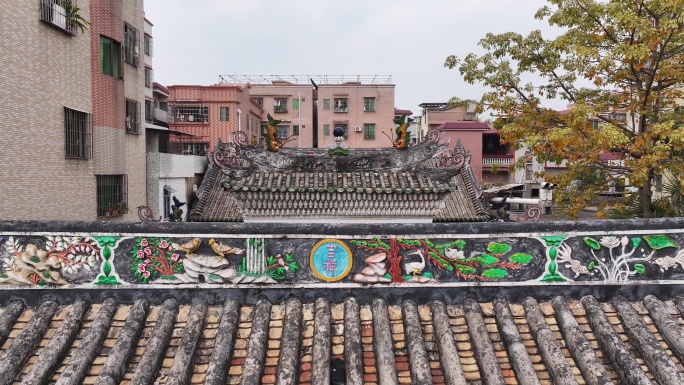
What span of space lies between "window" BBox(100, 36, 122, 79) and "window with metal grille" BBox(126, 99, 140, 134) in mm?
1485

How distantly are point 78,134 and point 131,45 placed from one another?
523cm

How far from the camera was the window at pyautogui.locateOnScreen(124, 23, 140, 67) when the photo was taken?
60.2 ft

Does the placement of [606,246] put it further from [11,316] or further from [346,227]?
[11,316]

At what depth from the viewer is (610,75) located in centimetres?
1262

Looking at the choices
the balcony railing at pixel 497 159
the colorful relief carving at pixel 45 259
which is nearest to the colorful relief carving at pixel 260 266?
the colorful relief carving at pixel 45 259

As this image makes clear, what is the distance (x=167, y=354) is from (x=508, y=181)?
139 ft

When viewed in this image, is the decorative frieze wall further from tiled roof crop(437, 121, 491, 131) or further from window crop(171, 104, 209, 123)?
tiled roof crop(437, 121, 491, 131)

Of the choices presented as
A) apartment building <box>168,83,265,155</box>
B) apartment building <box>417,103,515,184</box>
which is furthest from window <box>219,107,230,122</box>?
apartment building <box>417,103,515,184</box>

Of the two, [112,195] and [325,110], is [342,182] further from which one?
[325,110]

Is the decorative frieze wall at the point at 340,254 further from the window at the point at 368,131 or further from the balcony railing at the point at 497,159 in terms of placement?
the window at the point at 368,131

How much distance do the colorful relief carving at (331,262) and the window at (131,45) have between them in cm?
1681

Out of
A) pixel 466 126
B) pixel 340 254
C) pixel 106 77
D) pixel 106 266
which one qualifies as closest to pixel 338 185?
pixel 340 254

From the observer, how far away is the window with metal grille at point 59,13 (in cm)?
1307

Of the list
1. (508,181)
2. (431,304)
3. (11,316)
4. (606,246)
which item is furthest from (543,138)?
(508,181)
